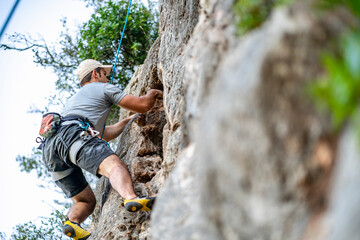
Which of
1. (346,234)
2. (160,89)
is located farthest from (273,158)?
(160,89)

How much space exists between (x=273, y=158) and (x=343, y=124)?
29cm

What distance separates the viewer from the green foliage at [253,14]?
1.97 metres

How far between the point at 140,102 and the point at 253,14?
3.38 metres

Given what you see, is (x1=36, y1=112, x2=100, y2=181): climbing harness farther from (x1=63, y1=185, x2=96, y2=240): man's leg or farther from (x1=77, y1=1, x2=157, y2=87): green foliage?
(x1=77, y1=1, x2=157, y2=87): green foliage

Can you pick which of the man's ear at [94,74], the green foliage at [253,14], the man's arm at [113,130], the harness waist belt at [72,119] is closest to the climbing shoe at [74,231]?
the harness waist belt at [72,119]

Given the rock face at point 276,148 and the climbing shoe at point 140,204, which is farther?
the climbing shoe at point 140,204

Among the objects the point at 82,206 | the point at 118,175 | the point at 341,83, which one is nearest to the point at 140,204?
the point at 118,175

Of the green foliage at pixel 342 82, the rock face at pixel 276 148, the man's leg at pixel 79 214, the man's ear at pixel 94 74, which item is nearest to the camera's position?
the green foliage at pixel 342 82

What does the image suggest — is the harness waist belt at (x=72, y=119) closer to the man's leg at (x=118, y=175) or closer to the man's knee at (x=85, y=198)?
the man's leg at (x=118, y=175)

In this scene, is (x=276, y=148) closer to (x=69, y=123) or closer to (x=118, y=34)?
(x=69, y=123)

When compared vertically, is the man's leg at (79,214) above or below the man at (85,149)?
below

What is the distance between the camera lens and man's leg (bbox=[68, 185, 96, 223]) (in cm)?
511

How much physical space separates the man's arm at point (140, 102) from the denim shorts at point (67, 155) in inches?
22.4

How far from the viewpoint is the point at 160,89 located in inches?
232
